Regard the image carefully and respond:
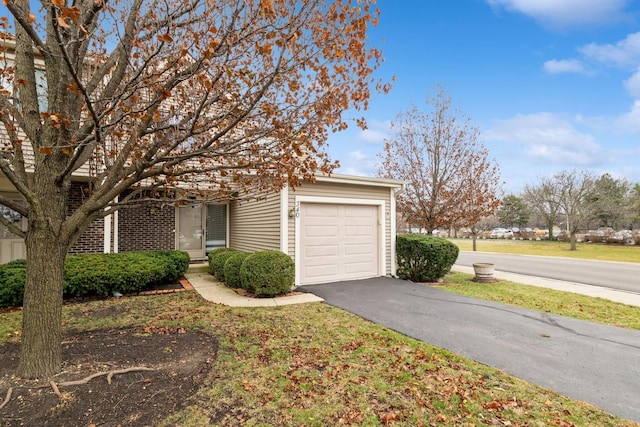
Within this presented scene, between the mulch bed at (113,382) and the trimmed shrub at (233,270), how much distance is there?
11.6 feet

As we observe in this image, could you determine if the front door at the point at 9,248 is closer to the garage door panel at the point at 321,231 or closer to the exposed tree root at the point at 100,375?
the garage door panel at the point at 321,231

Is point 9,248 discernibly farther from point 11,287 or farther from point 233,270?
point 233,270

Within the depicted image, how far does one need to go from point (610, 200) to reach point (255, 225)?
34766 mm

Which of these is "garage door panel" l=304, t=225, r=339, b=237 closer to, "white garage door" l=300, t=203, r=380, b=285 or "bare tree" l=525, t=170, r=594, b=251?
"white garage door" l=300, t=203, r=380, b=285

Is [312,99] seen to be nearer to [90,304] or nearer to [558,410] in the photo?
[558,410]

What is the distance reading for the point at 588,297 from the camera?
8719 millimetres

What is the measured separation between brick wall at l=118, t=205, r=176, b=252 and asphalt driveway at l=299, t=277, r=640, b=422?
6340 mm

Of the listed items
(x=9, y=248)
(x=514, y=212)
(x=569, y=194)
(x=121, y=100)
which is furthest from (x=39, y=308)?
(x=514, y=212)

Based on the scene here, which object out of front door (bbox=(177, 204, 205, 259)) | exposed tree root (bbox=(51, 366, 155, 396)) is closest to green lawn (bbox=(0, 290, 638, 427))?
exposed tree root (bbox=(51, 366, 155, 396))

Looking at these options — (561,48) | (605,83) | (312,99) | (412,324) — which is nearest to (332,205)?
(412,324)

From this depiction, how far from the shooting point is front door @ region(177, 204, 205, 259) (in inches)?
473

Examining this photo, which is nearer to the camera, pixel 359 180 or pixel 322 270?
pixel 322 270

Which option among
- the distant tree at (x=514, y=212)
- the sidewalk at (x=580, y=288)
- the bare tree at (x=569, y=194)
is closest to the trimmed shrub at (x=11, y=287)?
the sidewalk at (x=580, y=288)

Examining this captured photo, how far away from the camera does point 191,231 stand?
1223cm
